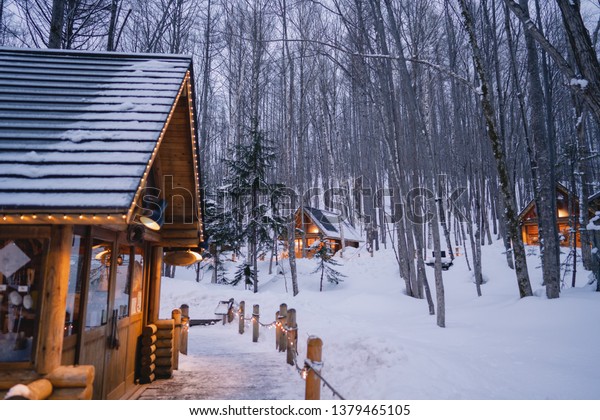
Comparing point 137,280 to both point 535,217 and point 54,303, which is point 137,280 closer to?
point 54,303

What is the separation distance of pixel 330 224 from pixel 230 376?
2982cm

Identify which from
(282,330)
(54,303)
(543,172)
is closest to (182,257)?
(282,330)

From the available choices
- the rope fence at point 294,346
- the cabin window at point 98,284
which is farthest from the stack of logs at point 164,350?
the rope fence at point 294,346

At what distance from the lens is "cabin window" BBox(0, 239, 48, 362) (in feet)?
13.3

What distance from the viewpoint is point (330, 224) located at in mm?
37062

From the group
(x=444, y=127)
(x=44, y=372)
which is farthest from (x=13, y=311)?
(x=444, y=127)

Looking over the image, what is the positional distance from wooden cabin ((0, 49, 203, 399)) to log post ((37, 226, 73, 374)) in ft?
0.03

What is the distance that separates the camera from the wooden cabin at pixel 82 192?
3963mm

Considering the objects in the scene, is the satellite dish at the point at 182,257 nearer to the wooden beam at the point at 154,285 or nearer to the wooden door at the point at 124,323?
the wooden beam at the point at 154,285

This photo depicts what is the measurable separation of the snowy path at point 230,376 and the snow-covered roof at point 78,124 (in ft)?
13.3

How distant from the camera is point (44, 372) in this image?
3877 millimetres

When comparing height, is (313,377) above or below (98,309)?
below

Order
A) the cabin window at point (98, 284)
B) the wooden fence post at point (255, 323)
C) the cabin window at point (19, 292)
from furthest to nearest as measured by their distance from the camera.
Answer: the wooden fence post at point (255, 323) < the cabin window at point (98, 284) < the cabin window at point (19, 292)

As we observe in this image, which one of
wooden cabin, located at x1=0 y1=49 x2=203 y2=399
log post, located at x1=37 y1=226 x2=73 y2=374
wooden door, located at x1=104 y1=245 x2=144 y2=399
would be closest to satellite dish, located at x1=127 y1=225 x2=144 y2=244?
wooden cabin, located at x1=0 y1=49 x2=203 y2=399
